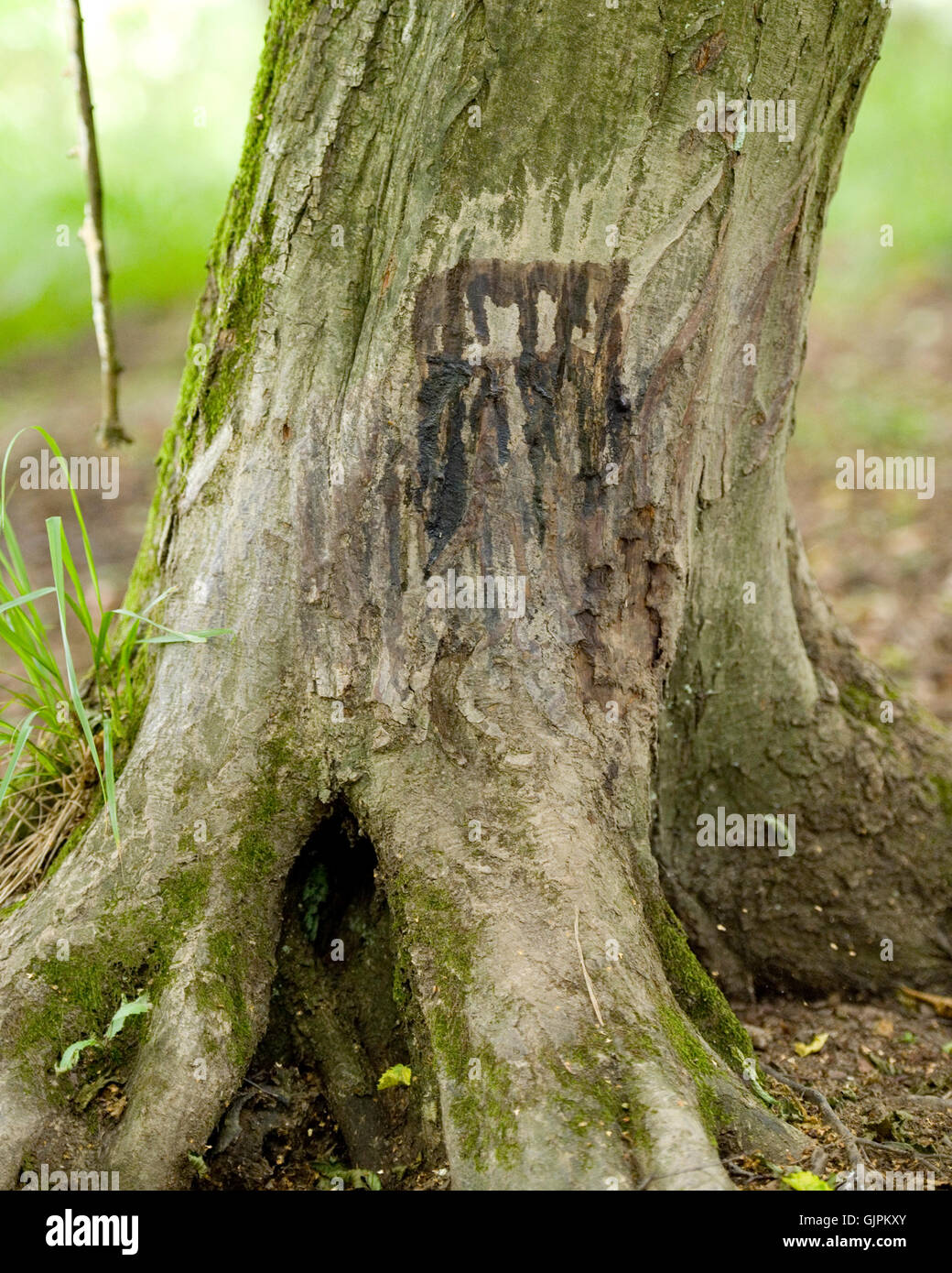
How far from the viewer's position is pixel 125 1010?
1953 mm

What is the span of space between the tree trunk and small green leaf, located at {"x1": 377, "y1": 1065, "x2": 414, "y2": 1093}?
24 mm

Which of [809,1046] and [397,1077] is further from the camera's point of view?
[809,1046]

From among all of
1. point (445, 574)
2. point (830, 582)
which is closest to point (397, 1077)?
point (445, 574)

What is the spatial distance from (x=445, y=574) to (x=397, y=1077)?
3.32ft

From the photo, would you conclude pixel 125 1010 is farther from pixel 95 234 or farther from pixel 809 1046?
pixel 95 234

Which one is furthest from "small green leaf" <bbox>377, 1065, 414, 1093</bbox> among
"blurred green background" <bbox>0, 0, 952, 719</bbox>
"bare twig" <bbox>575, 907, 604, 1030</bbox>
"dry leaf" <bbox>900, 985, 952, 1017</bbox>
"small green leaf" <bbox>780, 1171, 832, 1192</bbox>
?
"blurred green background" <bbox>0, 0, 952, 719</bbox>

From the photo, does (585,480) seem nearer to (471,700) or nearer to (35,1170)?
(471,700)

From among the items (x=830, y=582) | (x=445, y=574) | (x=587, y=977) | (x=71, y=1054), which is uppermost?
(x=830, y=582)

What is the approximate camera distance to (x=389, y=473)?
2.06 metres

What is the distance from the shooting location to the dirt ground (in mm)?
2023

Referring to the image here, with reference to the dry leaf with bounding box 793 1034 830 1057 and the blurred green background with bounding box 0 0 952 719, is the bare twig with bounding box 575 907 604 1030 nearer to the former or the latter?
the dry leaf with bounding box 793 1034 830 1057

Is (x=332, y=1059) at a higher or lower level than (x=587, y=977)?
lower

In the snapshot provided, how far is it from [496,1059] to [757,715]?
134 centimetres

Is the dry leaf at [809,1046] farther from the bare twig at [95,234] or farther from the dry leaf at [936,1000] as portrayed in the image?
the bare twig at [95,234]
